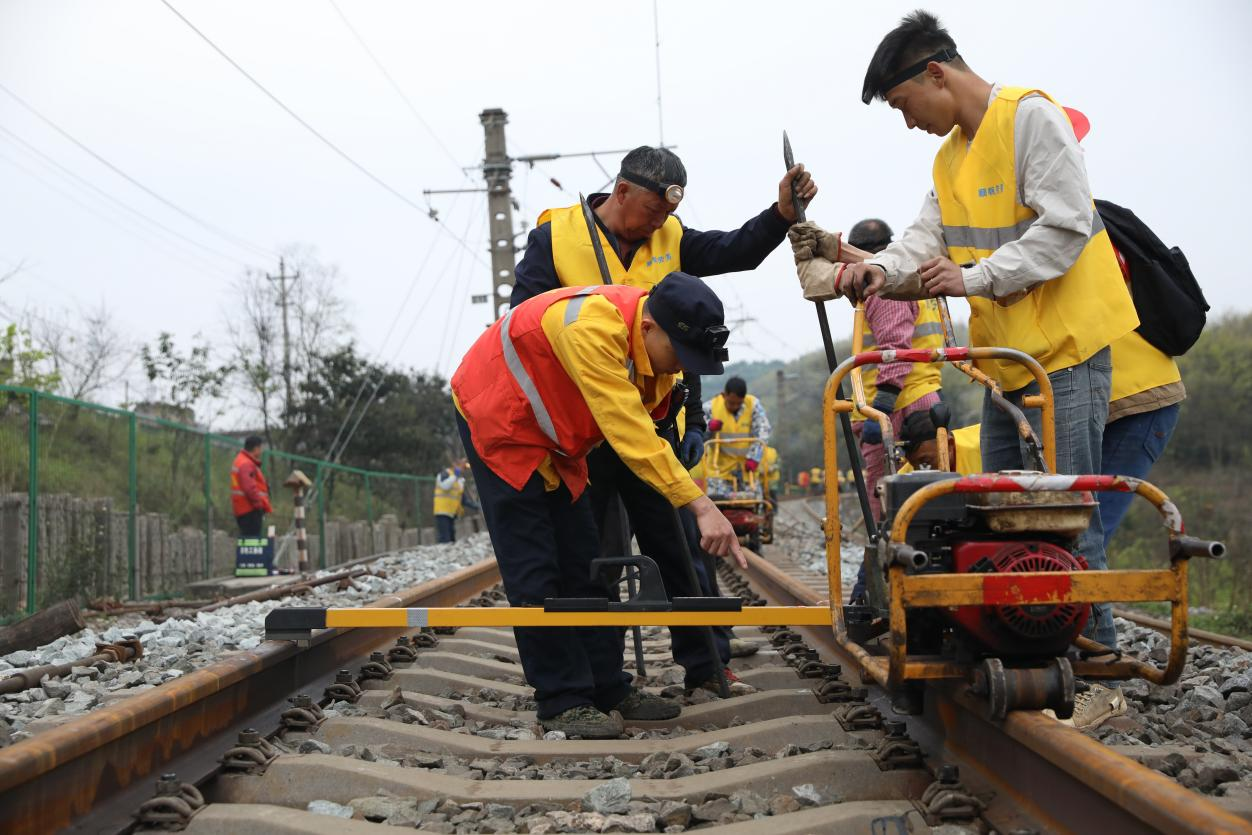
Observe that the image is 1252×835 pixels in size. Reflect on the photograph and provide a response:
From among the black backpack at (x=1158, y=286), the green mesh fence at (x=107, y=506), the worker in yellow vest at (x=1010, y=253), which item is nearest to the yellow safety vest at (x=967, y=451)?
the worker in yellow vest at (x=1010, y=253)

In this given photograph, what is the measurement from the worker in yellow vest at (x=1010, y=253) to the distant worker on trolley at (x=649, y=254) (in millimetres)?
647

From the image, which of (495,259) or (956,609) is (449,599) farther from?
(495,259)

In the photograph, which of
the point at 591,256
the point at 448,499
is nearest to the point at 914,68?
the point at 591,256

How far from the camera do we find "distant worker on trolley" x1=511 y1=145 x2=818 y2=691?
4.25m

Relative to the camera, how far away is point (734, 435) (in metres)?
11.8

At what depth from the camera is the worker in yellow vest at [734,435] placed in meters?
11.5

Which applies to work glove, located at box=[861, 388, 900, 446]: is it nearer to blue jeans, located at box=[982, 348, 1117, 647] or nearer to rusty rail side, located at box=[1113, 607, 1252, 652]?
rusty rail side, located at box=[1113, 607, 1252, 652]

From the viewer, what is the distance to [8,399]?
956cm

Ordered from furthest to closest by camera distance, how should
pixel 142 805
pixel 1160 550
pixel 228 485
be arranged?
pixel 1160 550 < pixel 228 485 < pixel 142 805

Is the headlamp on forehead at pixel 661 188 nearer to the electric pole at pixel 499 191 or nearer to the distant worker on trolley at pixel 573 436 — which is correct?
the distant worker on trolley at pixel 573 436

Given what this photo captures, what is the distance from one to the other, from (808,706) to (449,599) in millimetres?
3907

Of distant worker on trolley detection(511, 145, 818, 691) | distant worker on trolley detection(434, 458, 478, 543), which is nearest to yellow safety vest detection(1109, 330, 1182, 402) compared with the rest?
distant worker on trolley detection(511, 145, 818, 691)

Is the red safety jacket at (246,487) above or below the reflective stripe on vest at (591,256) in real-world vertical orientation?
below

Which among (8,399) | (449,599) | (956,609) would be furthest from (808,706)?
(8,399)
